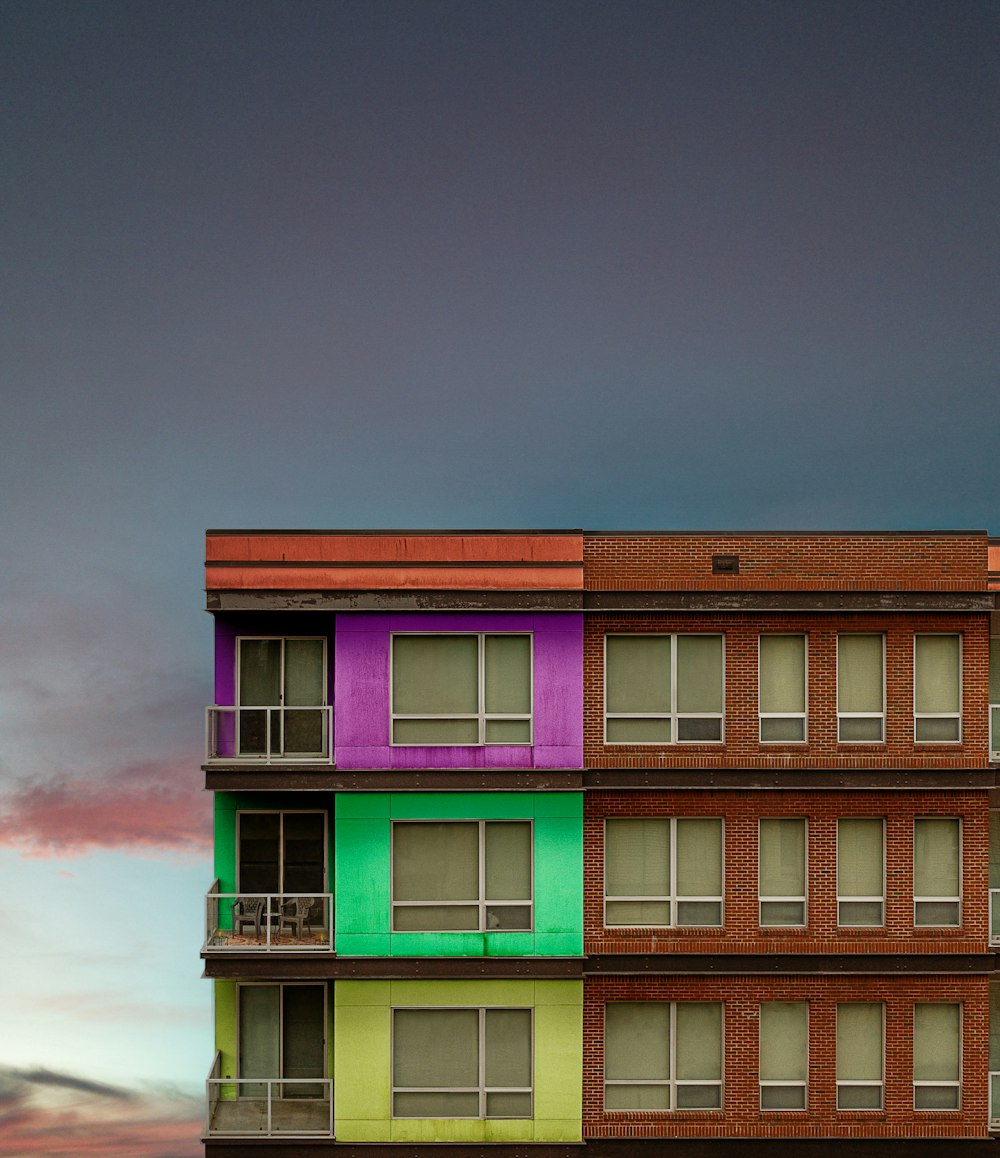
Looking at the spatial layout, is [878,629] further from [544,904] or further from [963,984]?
[544,904]

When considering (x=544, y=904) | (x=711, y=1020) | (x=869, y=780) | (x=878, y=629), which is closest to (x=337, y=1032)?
(x=544, y=904)

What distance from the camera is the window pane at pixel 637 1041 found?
16.5m

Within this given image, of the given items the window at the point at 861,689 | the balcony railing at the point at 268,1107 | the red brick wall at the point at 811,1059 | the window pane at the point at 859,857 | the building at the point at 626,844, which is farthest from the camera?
the window at the point at 861,689

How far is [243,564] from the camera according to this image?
54.0 ft

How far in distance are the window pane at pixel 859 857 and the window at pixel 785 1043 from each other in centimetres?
238

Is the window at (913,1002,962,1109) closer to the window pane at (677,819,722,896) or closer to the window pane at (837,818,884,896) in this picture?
the window pane at (837,818,884,896)

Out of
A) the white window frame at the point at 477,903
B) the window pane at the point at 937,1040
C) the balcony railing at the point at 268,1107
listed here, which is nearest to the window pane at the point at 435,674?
the white window frame at the point at 477,903

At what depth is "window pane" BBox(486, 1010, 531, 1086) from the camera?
16328 millimetres

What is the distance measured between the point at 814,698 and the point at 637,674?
336 cm

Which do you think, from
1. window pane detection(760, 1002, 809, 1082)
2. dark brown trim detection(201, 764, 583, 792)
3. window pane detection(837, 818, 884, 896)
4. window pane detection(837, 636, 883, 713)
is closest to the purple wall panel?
dark brown trim detection(201, 764, 583, 792)

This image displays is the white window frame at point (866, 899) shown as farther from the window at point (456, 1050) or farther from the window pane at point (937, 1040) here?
the window at point (456, 1050)

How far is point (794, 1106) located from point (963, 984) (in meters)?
3.88

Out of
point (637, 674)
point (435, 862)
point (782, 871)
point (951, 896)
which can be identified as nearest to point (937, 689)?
point (951, 896)

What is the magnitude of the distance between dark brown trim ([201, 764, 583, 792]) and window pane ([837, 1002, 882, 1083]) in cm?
672
